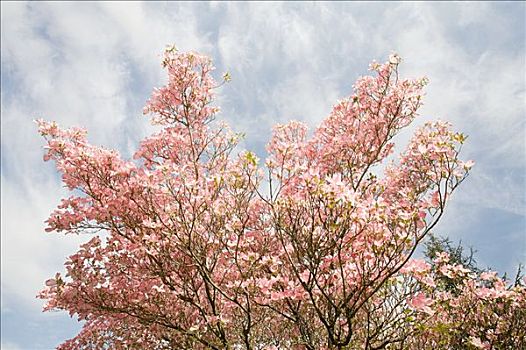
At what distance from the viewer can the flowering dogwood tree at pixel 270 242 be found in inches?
215

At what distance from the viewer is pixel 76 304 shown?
6.92 meters

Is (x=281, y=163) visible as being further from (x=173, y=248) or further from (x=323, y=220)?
(x=173, y=248)

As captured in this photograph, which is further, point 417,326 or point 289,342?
point 289,342

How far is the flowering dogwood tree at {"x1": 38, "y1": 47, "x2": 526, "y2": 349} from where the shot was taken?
17.9ft

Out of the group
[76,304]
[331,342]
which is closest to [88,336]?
[76,304]

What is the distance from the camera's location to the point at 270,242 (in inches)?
288

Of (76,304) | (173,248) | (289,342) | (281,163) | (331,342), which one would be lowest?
(331,342)

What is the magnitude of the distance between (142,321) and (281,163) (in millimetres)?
3369

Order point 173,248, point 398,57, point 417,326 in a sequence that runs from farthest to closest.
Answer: point 398,57 < point 173,248 < point 417,326

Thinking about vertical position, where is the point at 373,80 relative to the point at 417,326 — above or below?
above

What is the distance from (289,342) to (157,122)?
4.39m

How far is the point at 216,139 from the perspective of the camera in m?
8.52

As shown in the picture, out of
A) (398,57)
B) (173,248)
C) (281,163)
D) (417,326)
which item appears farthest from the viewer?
(398,57)

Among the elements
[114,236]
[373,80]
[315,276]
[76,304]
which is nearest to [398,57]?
[373,80]
